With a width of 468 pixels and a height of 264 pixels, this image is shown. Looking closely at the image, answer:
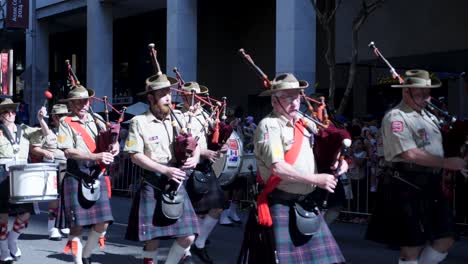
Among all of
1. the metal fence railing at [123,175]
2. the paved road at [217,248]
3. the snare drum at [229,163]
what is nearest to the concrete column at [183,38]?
the metal fence railing at [123,175]

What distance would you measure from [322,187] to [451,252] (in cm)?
474

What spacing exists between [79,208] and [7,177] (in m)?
1.40

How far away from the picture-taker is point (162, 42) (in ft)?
86.2

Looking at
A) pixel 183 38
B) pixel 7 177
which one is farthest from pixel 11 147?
pixel 183 38

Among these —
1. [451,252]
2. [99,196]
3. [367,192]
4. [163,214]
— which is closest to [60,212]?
[99,196]

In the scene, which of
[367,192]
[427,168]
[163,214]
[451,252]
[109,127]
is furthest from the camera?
[367,192]

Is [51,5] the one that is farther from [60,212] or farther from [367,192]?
[60,212]

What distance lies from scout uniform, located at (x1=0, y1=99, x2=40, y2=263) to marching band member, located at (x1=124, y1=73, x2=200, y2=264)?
244cm

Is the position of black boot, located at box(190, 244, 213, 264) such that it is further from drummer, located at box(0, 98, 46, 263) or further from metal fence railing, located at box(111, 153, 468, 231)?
drummer, located at box(0, 98, 46, 263)

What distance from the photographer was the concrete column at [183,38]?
776 inches

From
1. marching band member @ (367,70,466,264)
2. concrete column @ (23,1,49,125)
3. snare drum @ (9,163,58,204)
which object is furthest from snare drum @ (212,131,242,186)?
concrete column @ (23,1,49,125)

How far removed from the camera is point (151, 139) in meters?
6.26

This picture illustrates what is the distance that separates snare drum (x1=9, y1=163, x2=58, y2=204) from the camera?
792 cm

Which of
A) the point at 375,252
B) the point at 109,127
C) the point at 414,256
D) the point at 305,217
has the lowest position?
the point at 375,252
